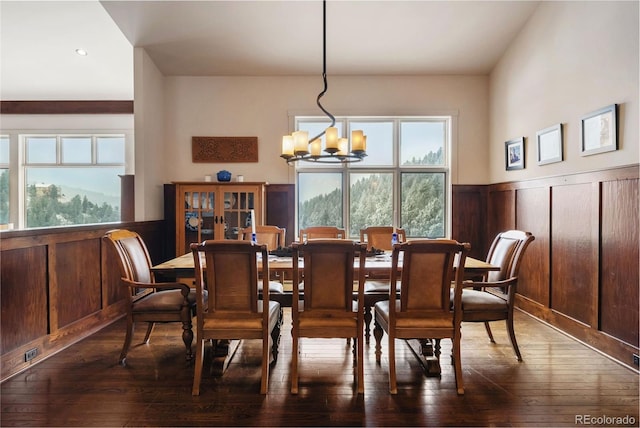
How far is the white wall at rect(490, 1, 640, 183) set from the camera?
8.07ft

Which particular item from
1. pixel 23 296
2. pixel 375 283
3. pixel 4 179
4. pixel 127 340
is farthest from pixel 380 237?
pixel 4 179

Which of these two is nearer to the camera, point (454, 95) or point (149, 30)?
point (149, 30)

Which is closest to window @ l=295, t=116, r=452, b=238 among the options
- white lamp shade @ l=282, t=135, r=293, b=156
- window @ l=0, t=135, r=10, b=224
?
white lamp shade @ l=282, t=135, r=293, b=156

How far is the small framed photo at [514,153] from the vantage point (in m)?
3.87

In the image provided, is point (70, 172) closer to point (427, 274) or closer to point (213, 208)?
point (213, 208)

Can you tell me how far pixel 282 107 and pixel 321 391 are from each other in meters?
3.71

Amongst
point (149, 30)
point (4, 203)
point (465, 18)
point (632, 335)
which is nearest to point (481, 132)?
point (465, 18)

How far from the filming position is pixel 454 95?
4637 millimetres

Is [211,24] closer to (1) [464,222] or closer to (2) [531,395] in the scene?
(1) [464,222]

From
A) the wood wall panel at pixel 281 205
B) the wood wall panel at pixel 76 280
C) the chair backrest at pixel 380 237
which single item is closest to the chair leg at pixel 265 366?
the chair backrest at pixel 380 237

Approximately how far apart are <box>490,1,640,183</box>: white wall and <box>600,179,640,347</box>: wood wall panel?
0.27 meters

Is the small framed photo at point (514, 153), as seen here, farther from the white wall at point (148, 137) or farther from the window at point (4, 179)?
the window at point (4, 179)

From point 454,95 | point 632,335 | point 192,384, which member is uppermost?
point 454,95

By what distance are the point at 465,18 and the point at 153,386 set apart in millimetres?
4505
